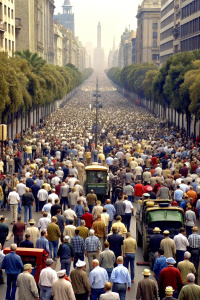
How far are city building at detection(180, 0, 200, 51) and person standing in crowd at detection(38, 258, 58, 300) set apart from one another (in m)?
81.5

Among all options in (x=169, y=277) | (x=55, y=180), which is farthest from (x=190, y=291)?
(x=55, y=180)

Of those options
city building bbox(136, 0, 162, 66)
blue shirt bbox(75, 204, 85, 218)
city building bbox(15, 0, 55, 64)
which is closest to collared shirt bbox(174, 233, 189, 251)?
blue shirt bbox(75, 204, 85, 218)

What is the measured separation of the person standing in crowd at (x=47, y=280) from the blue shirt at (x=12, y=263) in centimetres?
113

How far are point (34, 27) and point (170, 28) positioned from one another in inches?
1052

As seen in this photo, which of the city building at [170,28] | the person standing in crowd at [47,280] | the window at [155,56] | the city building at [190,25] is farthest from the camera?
the window at [155,56]

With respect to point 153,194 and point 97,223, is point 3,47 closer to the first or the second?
point 153,194

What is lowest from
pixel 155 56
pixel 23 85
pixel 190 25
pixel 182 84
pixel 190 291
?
pixel 190 291

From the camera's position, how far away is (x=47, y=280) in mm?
13422

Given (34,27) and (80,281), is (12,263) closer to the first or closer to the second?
(80,281)

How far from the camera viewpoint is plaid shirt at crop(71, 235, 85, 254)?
16328 millimetres

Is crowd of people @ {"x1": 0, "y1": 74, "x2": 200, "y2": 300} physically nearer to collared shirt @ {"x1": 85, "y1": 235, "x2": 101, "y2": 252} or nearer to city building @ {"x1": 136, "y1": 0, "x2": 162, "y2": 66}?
collared shirt @ {"x1": 85, "y1": 235, "x2": 101, "y2": 252}

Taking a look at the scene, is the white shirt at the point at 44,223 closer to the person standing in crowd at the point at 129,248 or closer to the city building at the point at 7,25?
the person standing in crowd at the point at 129,248

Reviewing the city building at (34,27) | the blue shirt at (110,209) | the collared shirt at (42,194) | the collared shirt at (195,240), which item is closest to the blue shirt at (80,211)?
the blue shirt at (110,209)

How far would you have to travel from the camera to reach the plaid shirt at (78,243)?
53.6 ft
